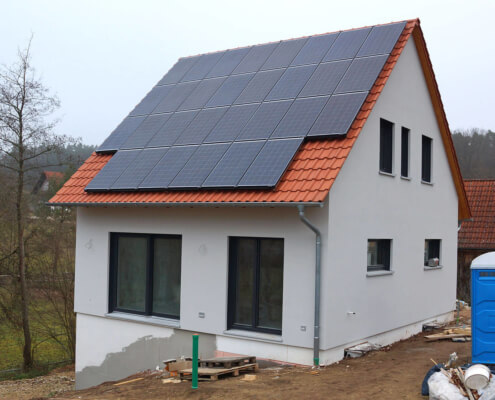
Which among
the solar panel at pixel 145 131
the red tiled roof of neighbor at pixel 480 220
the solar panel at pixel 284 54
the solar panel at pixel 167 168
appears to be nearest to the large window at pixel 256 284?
the solar panel at pixel 167 168

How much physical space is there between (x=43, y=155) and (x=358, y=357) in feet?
44.1

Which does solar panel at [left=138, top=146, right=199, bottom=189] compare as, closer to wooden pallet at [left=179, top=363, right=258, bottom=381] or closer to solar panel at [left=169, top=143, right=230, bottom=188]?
solar panel at [left=169, top=143, right=230, bottom=188]

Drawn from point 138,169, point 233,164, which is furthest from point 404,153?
point 138,169

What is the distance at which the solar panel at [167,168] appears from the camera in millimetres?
11805

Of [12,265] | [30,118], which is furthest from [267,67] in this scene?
[12,265]

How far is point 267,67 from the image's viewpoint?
44.8 feet

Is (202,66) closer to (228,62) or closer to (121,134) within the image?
(228,62)

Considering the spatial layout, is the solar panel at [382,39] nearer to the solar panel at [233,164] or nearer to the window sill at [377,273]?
the solar panel at [233,164]

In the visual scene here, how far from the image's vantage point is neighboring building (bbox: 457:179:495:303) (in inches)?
885

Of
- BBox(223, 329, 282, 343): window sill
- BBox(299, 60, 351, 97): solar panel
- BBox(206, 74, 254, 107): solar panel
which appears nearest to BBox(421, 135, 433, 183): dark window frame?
BBox(299, 60, 351, 97): solar panel

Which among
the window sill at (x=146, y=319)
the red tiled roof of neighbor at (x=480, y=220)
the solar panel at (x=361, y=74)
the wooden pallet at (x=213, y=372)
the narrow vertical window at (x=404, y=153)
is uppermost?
the solar panel at (x=361, y=74)

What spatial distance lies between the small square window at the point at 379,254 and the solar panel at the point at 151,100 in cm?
668

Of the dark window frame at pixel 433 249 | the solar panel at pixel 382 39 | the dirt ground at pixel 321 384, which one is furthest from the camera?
the dark window frame at pixel 433 249

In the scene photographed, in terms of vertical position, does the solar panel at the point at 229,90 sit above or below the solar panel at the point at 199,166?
above
